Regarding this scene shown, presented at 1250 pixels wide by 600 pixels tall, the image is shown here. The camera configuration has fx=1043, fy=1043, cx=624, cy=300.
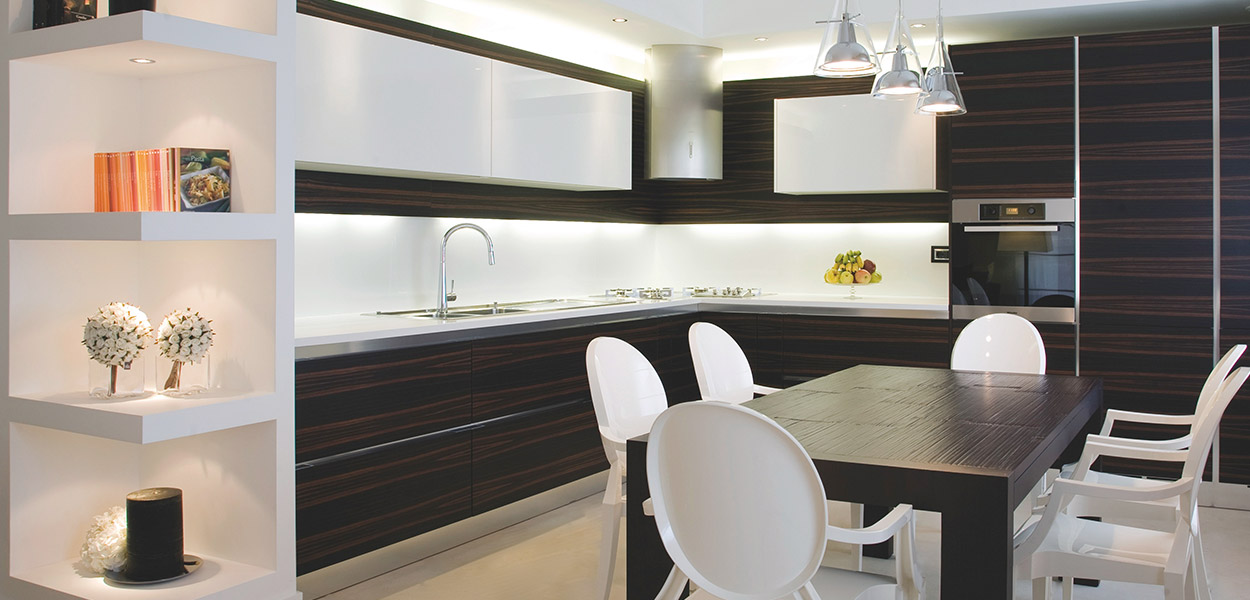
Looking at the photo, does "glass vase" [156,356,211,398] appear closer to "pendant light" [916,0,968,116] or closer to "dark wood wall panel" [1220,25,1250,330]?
"pendant light" [916,0,968,116]

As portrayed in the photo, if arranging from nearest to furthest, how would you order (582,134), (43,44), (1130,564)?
(1130,564) < (43,44) < (582,134)

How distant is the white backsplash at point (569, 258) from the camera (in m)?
4.22

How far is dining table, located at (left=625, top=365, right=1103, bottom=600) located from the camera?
2.17 meters

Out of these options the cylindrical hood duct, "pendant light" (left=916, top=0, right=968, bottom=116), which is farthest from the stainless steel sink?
"pendant light" (left=916, top=0, right=968, bottom=116)

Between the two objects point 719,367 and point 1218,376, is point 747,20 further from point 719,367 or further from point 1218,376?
point 1218,376

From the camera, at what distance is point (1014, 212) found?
5.07m

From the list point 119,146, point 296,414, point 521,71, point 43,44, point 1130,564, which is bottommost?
point 1130,564

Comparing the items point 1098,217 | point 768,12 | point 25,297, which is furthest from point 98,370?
point 1098,217

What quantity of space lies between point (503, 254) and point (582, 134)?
A: 0.71 m

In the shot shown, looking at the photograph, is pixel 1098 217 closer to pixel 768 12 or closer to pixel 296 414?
pixel 768 12

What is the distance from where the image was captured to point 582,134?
203 inches

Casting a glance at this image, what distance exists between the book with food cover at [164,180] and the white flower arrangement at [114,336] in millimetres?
306

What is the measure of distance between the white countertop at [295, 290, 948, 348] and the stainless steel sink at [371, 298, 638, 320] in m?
0.17

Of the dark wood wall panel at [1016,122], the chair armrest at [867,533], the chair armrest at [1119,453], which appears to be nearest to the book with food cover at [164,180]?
the chair armrest at [867,533]
